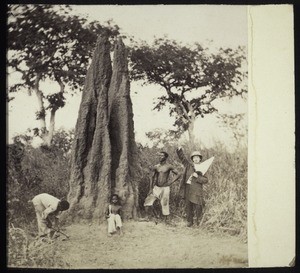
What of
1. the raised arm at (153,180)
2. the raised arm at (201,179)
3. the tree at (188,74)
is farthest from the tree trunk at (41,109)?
the raised arm at (201,179)

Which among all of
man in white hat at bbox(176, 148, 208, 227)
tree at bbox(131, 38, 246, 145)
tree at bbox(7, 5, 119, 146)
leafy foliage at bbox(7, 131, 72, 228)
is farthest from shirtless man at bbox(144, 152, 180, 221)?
tree at bbox(7, 5, 119, 146)

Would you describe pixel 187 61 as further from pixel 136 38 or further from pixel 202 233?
pixel 202 233

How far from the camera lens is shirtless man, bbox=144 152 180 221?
4930mm

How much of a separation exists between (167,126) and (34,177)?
1.52 meters

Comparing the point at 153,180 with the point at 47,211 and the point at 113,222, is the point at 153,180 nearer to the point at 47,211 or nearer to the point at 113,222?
the point at 113,222

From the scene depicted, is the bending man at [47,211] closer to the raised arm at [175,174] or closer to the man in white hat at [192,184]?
the raised arm at [175,174]

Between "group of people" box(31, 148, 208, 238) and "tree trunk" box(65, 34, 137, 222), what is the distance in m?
0.11

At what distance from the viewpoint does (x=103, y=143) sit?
16.1ft

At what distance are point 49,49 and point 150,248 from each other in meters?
2.39

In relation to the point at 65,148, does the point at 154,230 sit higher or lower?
lower

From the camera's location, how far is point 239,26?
16.2 feet

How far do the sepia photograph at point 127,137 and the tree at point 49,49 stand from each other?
11mm

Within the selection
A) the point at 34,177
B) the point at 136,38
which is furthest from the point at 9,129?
the point at 136,38

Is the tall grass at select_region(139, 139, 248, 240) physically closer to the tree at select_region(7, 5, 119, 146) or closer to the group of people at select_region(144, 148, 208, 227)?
the group of people at select_region(144, 148, 208, 227)
